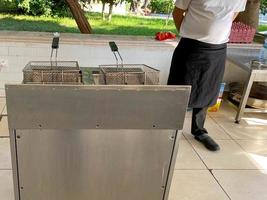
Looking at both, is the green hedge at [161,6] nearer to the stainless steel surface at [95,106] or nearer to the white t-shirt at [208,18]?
the white t-shirt at [208,18]

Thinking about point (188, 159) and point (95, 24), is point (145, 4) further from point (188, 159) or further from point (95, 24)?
point (188, 159)

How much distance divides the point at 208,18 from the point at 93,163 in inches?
48.7

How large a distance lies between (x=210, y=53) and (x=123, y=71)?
101cm

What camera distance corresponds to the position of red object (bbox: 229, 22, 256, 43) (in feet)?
11.3

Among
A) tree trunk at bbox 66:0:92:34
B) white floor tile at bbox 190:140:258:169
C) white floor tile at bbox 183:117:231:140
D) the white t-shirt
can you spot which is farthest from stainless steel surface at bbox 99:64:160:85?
tree trunk at bbox 66:0:92:34

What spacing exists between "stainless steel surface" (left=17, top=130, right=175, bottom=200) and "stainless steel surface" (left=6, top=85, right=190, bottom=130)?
1.5 inches

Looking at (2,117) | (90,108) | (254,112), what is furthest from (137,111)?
(254,112)

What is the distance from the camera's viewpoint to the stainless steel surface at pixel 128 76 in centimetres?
133

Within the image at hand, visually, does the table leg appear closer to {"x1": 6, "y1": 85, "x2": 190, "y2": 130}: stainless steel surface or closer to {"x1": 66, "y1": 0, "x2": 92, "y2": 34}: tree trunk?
{"x1": 66, "y1": 0, "x2": 92, "y2": 34}: tree trunk

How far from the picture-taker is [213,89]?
2.38 meters

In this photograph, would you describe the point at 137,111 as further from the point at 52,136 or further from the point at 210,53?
the point at 210,53

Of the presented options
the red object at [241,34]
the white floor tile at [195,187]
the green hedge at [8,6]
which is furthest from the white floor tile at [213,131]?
the green hedge at [8,6]

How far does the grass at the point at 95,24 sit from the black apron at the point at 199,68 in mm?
1248

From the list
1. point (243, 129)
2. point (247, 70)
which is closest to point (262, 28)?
point (247, 70)
